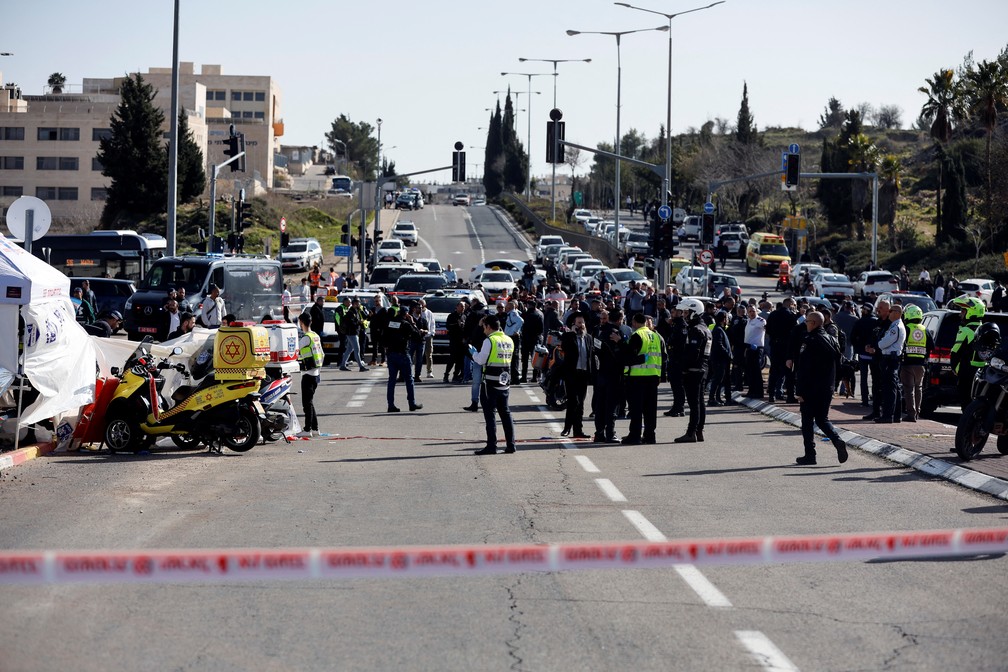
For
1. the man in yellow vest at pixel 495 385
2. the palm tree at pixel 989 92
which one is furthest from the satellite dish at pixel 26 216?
the palm tree at pixel 989 92

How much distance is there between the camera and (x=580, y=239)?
92.6m

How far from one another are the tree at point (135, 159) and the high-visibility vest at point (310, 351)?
229 feet

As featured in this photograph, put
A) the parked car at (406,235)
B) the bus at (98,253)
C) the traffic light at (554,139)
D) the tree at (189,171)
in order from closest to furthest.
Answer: the bus at (98,253) < the traffic light at (554,139) < the tree at (189,171) < the parked car at (406,235)

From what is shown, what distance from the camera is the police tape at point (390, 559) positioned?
5586mm

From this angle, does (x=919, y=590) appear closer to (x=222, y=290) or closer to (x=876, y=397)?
(x=876, y=397)

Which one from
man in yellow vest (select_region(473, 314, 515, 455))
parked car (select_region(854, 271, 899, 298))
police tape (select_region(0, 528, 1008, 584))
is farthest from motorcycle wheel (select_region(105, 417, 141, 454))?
parked car (select_region(854, 271, 899, 298))

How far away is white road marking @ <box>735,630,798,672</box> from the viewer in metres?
6.24

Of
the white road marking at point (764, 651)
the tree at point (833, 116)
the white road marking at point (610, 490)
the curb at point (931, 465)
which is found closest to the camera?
the white road marking at point (764, 651)

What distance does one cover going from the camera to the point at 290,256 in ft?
231

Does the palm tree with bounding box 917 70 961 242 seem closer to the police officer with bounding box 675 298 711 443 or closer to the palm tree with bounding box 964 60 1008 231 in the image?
the palm tree with bounding box 964 60 1008 231

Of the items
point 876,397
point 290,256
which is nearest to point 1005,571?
point 876,397

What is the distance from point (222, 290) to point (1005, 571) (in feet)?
86.6

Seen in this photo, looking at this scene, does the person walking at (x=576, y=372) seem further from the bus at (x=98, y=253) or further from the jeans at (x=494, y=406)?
the bus at (x=98, y=253)

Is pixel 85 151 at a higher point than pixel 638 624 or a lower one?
Answer: higher
